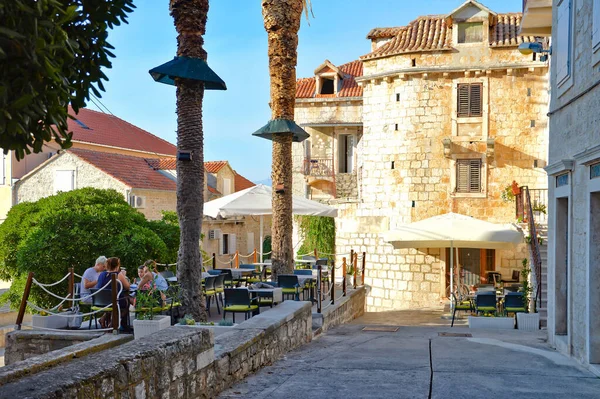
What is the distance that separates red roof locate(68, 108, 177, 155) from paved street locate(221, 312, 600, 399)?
33173 mm

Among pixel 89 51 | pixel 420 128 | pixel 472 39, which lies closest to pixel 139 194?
pixel 420 128

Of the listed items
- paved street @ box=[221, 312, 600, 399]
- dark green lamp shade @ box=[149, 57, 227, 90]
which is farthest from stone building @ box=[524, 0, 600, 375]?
dark green lamp shade @ box=[149, 57, 227, 90]

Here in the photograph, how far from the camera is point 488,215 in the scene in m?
24.7

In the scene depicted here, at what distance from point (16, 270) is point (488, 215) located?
15.7 meters

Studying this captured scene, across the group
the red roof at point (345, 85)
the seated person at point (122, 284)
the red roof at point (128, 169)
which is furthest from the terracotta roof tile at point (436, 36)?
the seated person at point (122, 284)

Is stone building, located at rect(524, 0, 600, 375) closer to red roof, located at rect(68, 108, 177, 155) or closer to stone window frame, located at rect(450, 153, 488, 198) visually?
stone window frame, located at rect(450, 153, 488, 198)

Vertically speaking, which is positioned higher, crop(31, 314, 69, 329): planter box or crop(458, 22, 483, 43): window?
crop(458, 22, 483, 43): window

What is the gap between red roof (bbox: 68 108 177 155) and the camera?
41875 mm

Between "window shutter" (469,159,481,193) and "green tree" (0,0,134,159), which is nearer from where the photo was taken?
"green tree" (0,0,134,159)

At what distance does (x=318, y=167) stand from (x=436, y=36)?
1107 centimetres

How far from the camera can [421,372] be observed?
7.91 m

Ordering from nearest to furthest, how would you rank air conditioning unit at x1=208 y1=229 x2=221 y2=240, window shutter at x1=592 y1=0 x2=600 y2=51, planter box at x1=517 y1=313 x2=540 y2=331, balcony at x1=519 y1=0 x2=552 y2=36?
1. window shutter at x1=592 y1=0 x2=600 y2=51
2. balcony at x1=519 y1=0 x2=552 y2=36
3. planter box at x1=517 y1=313 x2=540 y2=331
4. air conditioning unit at x1=208 y1=229 x2=221 y2=240

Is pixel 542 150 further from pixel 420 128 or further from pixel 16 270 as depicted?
pixel 16 270

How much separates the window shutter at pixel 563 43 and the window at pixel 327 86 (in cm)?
2419
